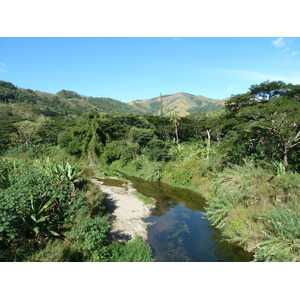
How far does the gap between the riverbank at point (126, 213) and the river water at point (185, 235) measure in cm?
49

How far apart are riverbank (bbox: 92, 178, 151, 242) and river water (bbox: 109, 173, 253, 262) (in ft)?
1.62

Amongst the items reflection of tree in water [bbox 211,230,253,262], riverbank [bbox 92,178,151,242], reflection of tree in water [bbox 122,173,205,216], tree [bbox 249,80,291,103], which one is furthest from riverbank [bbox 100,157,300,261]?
tree [bbox 249,80,291,103]

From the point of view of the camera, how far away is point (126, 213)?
38.1ft

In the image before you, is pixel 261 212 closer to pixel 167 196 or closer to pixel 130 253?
pixel 130 253

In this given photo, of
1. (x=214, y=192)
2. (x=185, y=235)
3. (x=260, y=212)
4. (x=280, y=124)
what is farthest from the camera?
(x=214, y=192)

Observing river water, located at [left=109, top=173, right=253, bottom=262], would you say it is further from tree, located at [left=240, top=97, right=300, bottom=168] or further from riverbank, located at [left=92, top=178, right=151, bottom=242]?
tree, located at [left=240, top=97, right=300, bottom=168]

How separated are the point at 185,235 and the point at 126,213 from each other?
147 inches

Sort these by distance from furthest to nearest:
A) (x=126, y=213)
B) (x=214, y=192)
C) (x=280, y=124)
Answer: (x=214, y=192) < (x=280, y=124) < (x=126, y=213)

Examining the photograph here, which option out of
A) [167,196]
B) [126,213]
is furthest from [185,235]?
[167,196]

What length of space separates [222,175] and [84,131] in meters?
24.7

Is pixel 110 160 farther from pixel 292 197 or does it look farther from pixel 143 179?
pixel 292 197

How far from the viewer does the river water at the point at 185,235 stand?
24.8 ft

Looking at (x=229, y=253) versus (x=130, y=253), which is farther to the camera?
(x=229, y=253)

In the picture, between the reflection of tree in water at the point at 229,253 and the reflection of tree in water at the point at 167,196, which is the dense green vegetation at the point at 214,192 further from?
the reflection of tree in water at the point at 167,196
